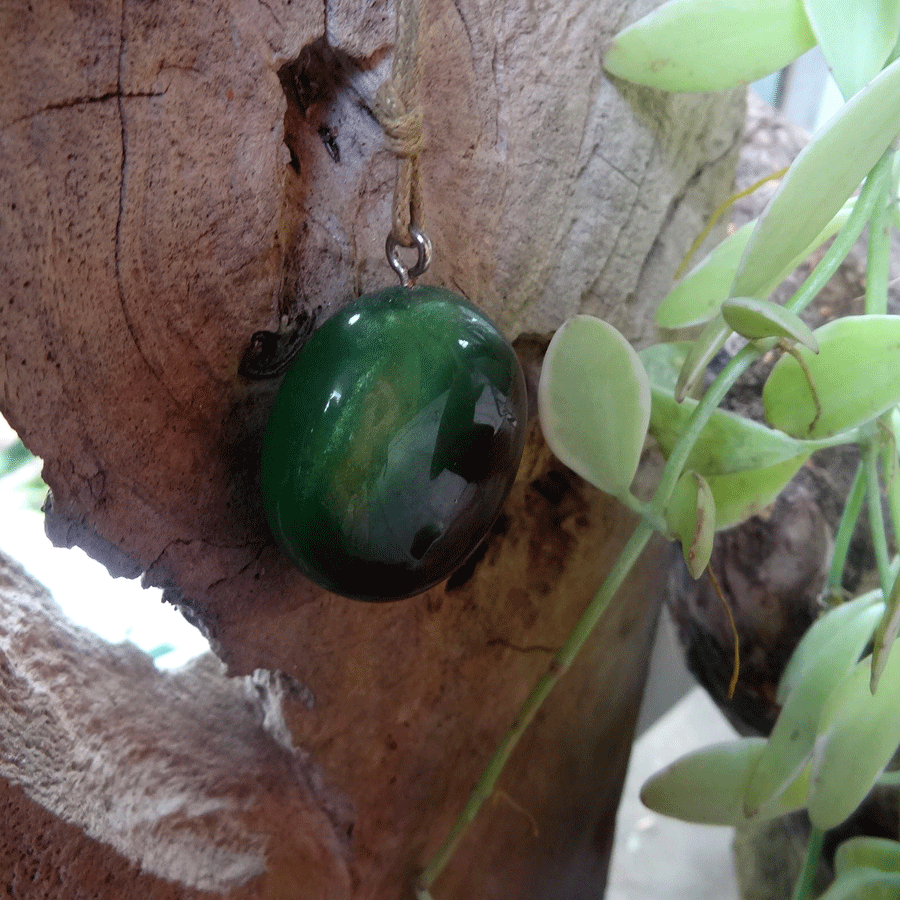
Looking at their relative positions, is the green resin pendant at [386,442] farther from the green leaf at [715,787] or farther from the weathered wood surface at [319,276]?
the green leaf at [715,787]

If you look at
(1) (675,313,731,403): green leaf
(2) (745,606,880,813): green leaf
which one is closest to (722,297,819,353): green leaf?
(1) (675,313,731,403): green leaf

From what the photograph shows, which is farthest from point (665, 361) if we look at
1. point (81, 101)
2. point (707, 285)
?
point (81, 101)

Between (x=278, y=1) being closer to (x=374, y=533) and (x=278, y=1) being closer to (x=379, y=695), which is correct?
(x=374, y=533)

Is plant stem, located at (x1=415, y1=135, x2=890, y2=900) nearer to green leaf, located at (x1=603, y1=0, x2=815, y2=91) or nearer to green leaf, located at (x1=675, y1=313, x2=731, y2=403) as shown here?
green leaf, located at (x1=675, y1=313, x2=731, y2=403)

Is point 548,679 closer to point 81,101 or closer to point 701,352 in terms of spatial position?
point 701,352

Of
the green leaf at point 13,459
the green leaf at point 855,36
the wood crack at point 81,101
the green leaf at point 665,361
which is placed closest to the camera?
the wood crack at point 81,101

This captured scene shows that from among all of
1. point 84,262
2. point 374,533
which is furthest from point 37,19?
point 374,533

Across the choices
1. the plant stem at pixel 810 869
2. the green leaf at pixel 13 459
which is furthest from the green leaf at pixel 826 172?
the green leaf at pixel 13 459
